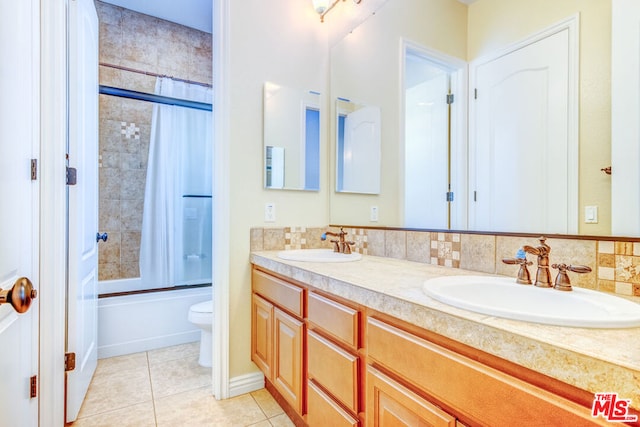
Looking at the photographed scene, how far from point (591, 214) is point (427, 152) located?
72 cm

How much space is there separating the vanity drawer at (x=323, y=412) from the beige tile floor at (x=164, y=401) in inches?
16.7

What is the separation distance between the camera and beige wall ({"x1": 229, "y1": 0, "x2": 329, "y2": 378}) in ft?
5.75

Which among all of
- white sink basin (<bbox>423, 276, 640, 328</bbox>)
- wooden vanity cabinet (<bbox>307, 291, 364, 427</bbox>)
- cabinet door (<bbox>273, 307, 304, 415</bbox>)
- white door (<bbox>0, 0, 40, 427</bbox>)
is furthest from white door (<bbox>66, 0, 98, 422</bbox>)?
white sink basin (<bbox>423, 276, 640, 328</bbox>)

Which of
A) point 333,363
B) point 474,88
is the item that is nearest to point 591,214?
point 474,88

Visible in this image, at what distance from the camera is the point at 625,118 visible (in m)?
0.90

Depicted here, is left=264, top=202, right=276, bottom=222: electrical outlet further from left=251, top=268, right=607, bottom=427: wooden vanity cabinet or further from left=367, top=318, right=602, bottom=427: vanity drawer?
left=367, top=318, right=602, bottom=427: vanity drawer

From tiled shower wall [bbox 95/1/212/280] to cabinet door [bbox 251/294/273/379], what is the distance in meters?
1.61

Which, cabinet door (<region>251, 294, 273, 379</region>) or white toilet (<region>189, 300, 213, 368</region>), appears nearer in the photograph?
cabinet door (<region>251, 294, 273, 379</region>)

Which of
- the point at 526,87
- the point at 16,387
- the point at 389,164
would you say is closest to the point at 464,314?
the point at 526,87

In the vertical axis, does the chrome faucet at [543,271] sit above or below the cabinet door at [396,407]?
above

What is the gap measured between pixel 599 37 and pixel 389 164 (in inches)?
38.6

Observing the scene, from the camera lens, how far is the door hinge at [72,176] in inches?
58.4

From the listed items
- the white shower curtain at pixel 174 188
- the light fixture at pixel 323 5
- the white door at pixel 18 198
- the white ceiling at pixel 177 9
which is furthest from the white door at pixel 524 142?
the white ceiling at pixel 177 9

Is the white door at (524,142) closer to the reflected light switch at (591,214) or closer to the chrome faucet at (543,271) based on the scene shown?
the reflected light switch at (591,214)
